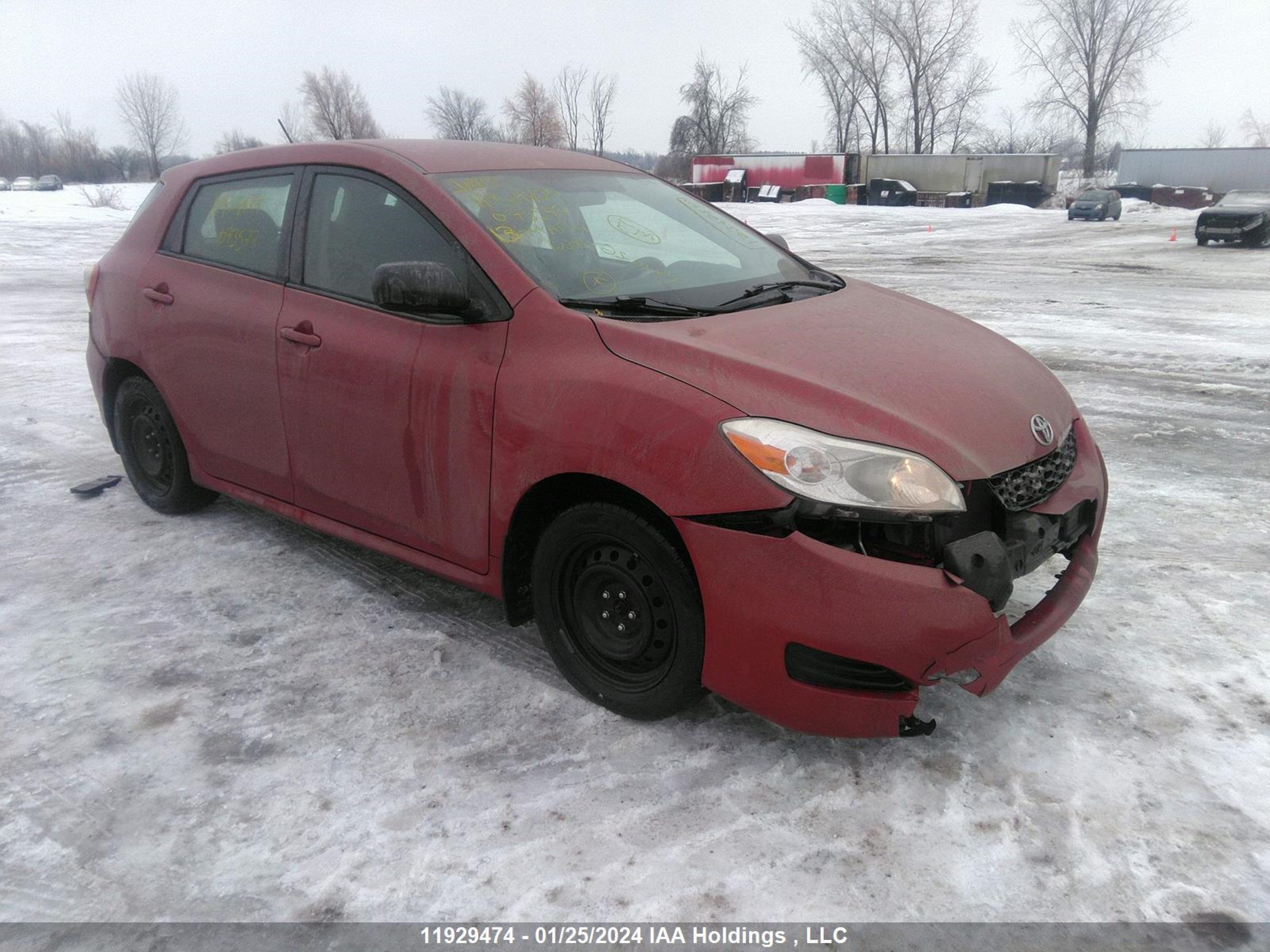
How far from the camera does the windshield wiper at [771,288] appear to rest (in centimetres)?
311

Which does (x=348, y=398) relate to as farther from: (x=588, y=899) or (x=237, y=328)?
(x=588, y=899)

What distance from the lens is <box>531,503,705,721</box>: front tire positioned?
2555 millimetres

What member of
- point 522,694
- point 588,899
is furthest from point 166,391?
point 588,899

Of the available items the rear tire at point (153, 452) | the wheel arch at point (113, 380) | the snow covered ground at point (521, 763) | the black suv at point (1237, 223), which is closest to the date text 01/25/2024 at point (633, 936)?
the snow covered ground at point (521, 763)

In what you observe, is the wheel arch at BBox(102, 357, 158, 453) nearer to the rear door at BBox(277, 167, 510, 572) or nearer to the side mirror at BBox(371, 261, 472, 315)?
the rear door at BBox(277, 167, 510, 572)

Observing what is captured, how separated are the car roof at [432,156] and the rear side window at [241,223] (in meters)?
0.09

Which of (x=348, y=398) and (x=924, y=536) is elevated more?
(x=348, y=398)

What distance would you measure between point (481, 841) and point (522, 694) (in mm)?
713

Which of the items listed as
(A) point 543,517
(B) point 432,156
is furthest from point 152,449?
(A) point 543,517

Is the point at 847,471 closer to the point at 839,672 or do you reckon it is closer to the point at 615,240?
the point at 839,672

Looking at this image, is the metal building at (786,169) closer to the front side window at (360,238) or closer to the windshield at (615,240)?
the windshield at (615,240)

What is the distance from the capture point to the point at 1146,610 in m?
3.51

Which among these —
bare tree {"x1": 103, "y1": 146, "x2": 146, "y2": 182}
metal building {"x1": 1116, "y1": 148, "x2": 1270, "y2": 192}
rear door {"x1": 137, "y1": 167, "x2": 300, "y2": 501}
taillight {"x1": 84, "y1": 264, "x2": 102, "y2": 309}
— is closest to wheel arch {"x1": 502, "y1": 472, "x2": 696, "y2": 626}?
rear door {"x1": 137, "y1": 167, "x2": 300, "y2": 501}

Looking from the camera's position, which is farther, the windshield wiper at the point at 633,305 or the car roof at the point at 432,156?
the car roof at the point at 432,156
